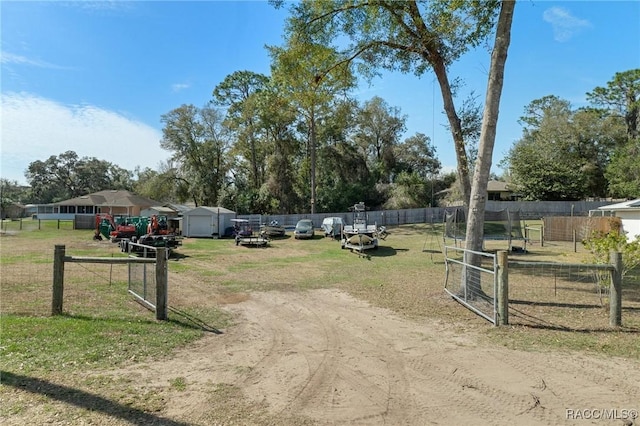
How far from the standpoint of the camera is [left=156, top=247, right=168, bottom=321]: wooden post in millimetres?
6512

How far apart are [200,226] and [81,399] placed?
84.6 feet

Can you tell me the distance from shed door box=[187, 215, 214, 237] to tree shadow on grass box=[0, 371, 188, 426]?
24902 mm

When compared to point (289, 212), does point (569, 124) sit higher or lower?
higher

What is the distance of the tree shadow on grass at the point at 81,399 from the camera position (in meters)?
3.37

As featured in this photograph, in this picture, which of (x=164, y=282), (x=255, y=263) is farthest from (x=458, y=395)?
(x=255, y=263)

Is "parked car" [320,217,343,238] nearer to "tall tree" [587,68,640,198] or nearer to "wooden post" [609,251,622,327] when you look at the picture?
"wooden post" [609,251,622,327]

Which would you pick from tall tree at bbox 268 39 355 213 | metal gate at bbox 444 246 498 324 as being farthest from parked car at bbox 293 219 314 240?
metal gate at bbox 444 246 498 324

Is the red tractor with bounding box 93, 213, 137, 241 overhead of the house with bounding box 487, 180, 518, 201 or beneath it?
beneath

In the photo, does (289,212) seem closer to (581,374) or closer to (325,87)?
(325,87)

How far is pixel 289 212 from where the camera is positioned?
4150 cm

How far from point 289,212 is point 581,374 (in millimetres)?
37671

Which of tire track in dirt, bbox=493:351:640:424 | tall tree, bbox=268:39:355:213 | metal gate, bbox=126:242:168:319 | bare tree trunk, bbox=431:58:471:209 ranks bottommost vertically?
tire track in dirt, bbox=493:351:640:424

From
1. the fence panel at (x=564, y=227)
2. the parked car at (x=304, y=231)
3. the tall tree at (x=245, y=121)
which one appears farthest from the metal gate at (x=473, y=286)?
the tall tree at (x=245, y=121)

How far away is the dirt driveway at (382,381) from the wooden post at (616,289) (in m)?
1.88
